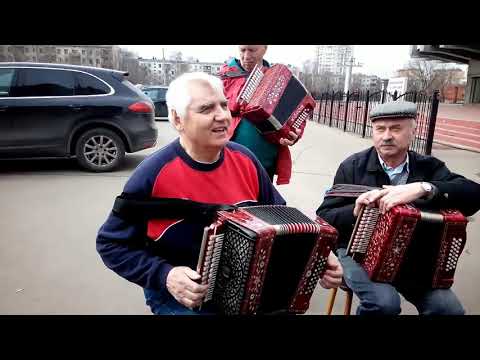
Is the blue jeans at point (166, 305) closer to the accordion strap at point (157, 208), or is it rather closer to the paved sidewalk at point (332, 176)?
the accordion strap at point (157, 208)

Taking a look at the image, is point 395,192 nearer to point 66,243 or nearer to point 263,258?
point 263,258

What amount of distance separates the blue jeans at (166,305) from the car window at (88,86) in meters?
1.97

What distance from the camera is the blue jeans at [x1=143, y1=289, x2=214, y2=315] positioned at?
134 cm

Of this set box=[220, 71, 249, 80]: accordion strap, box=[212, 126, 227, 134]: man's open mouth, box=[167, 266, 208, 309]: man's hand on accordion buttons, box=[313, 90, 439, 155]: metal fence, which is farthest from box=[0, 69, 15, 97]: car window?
box=[313, 90, 439, 155]: metal fence

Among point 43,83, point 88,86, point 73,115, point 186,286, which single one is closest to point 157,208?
point 186,286

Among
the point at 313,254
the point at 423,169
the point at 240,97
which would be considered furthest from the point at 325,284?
the point at 240,97

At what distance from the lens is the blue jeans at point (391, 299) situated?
4.86ft

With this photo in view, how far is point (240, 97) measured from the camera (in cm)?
179

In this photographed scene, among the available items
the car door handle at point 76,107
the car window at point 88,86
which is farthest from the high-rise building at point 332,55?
the car door handle at point 76,107

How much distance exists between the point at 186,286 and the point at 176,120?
1.82ft

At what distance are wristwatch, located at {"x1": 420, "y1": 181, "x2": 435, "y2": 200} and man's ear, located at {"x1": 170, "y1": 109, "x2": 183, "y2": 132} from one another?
0.93m
